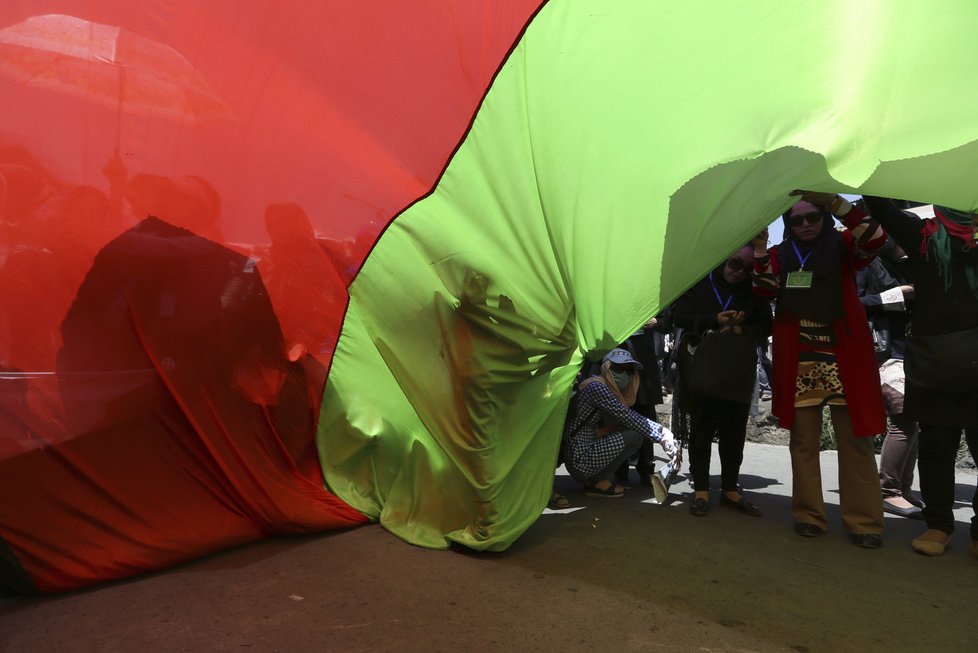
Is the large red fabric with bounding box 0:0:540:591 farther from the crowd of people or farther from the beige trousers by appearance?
the beige trousers

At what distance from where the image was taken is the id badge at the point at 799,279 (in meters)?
3.39

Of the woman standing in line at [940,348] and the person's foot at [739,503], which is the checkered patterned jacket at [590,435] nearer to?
the person's foot at [739,503]

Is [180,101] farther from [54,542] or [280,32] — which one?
[54,542]

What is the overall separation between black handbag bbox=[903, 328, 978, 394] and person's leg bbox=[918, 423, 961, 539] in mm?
230

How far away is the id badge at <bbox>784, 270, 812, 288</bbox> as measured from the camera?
Result: 3387 mm

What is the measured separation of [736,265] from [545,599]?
214 centimetres

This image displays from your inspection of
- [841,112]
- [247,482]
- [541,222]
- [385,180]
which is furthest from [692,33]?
[247,482]

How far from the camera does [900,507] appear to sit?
3.88 metres

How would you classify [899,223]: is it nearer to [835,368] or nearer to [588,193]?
[835,368]

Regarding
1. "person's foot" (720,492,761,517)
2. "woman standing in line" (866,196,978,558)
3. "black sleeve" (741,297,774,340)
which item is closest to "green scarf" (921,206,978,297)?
"woman standing in line" (866,196,978,558)

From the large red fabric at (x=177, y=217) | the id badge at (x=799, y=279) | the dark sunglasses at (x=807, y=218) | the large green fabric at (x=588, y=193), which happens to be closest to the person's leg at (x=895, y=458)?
the id badge at (x=799, y=279)

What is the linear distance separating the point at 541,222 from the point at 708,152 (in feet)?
2.32

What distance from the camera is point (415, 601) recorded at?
2596 mm

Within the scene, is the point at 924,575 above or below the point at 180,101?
below
